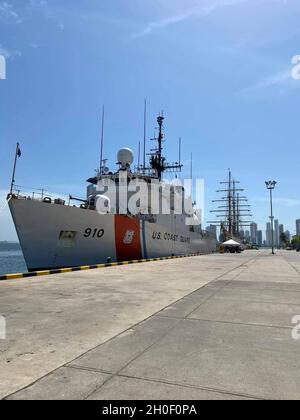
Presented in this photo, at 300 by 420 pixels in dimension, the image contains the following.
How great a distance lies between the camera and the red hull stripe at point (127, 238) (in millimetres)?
19970

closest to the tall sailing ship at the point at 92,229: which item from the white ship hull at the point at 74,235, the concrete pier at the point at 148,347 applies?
the white ship hull at the point at 74,235

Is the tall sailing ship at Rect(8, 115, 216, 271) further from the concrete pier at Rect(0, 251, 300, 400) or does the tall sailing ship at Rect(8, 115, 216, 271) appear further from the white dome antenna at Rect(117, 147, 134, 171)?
the concrete pier at Rect(0, 251, 300, 400)

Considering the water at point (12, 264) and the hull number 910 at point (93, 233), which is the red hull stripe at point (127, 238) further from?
the water at point (12, 264)

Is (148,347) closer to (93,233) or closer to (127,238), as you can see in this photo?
(93,233)

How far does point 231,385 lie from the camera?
2990 mm

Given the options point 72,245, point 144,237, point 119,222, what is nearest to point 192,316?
point 72,245

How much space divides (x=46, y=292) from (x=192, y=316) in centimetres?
387

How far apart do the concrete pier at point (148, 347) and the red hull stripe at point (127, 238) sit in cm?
1218

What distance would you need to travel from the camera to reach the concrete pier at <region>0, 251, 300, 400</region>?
9.61 feet

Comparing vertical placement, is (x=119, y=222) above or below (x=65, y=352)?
above

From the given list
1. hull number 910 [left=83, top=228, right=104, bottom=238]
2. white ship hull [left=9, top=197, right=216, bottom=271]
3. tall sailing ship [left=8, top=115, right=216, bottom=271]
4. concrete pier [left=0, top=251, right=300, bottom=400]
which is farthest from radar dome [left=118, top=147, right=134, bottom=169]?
concrete pier [left=0, top=251, right=300, bottom=400]

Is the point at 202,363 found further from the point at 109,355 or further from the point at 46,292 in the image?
the point at 46,292

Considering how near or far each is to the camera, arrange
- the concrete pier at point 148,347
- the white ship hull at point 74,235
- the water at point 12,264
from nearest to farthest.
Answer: the concrete pier at point 148,347, the white ship hull at point 74,235, the water at point 12,264
